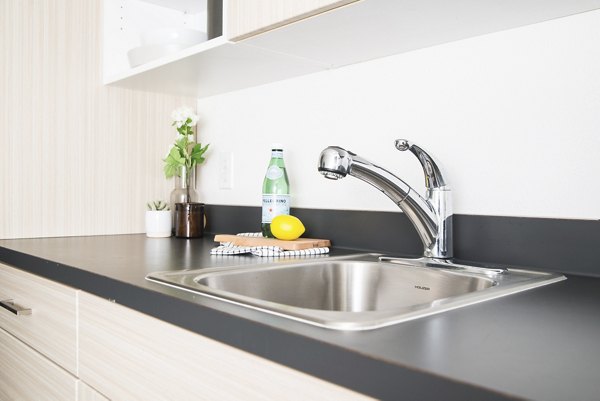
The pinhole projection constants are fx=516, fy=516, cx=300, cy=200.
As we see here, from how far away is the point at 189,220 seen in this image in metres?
1.62

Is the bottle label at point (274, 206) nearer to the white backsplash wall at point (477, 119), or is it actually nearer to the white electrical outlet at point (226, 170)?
the white backsplash wall at point (477, 119)

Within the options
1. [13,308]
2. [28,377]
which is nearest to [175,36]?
[13,308]

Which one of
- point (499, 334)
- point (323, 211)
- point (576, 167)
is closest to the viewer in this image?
point (499, 334)

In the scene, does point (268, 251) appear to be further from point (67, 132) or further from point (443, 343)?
point (67, 132)

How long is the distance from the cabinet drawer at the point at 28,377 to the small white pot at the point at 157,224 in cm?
53

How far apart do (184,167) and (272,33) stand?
74cm

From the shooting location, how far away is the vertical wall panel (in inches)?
58.1

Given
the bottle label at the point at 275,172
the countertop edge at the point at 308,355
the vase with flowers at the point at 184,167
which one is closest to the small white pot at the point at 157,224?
the vase with flowers at the point at 184,167

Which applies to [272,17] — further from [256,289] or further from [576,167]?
[576,167]

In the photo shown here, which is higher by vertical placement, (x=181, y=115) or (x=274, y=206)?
(x=181, y=115)

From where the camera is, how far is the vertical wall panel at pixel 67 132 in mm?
1475

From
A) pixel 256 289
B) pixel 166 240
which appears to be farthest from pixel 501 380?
pixel 166 240

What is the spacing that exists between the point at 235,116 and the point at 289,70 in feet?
1.15

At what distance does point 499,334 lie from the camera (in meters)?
0.54
